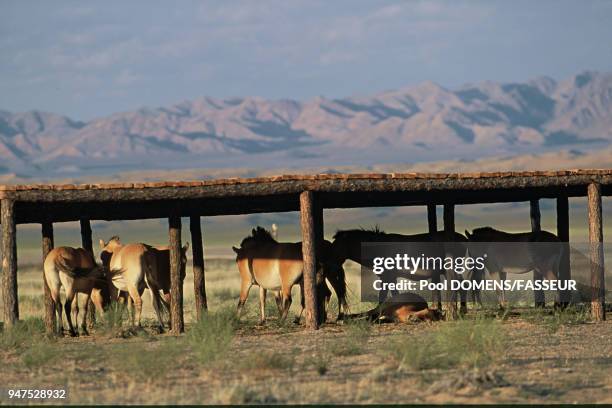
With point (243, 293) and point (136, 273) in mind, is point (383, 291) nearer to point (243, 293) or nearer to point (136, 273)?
point (243, 293)

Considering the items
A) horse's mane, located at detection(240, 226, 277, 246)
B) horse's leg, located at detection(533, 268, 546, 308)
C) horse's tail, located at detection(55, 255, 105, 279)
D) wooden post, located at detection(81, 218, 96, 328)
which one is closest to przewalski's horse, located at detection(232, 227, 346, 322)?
horse's mane, located at detection(240, 226, 277, 246)

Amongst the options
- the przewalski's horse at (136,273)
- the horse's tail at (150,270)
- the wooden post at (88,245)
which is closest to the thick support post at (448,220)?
the przewalski's horse at (136,273)

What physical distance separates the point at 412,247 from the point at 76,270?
6447 mm

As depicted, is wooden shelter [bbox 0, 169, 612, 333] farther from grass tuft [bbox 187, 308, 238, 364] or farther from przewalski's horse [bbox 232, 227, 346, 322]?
grass tuft [bbox 187, 308, 238, 364]

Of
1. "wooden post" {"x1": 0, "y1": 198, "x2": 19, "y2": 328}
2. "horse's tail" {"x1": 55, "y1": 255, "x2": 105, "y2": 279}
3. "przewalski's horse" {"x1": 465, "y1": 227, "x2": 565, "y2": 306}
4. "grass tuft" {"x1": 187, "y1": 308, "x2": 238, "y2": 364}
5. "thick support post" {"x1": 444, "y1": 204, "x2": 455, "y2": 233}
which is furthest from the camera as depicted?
"przewalski's horse" {"x1": 465, "y1": 227, "x2": 565, "y2": 306}

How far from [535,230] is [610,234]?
46325mm

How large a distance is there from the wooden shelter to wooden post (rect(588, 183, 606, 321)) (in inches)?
0.7

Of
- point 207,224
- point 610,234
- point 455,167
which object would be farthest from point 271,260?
point 455,167

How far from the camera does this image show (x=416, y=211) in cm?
12744

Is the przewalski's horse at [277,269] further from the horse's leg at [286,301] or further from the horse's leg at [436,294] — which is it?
the horse's leg at [436,294]

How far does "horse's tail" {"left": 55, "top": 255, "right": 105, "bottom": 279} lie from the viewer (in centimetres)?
1919

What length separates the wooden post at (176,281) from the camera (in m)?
19.5

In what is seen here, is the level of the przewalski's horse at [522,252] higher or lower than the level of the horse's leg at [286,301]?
higher

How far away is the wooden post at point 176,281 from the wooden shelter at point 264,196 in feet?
0.06
